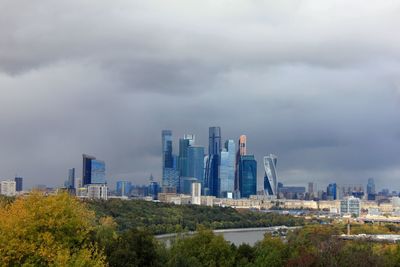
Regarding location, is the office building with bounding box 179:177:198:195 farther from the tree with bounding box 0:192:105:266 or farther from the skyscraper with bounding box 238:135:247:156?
the tree with bounding box 0:192:105:266

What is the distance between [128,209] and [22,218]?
56223mm

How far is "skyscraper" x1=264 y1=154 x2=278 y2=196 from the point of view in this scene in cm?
19075

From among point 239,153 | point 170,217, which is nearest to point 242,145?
point 239,153

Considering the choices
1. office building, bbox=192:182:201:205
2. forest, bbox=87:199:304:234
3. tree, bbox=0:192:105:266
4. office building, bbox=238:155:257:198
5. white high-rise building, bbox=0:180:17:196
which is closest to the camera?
tree, bbox=0:192:105:266

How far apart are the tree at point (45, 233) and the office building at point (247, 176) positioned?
167388 millimetres

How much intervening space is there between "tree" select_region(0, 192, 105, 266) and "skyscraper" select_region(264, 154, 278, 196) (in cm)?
17423

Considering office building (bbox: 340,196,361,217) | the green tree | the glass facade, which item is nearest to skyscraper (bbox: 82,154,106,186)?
the glass facade

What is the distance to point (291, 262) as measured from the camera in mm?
23672

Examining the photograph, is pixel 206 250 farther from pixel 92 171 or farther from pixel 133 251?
pixel 92 171

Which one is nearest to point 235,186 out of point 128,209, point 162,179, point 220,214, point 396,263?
point 162,179

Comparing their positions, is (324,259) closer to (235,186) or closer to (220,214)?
(220,214)

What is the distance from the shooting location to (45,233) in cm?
1672

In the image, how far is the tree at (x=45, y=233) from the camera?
16078mm

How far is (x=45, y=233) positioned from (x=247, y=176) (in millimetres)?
176084
